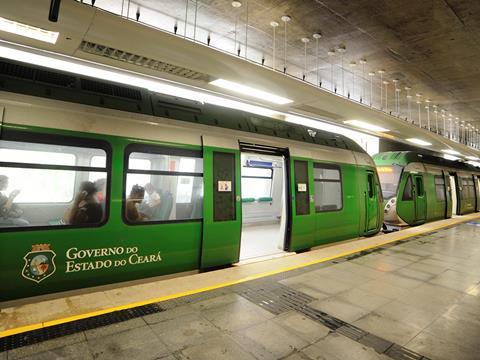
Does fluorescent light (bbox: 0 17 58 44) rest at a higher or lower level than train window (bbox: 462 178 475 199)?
higher

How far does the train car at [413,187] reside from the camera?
33.2 feet

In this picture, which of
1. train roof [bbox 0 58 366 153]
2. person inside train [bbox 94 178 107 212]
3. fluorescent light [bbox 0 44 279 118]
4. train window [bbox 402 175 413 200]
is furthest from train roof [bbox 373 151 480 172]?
person inside train [bbox 94 178 107 212]

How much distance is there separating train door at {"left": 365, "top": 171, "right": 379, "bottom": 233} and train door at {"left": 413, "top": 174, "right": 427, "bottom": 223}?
3.50 meters

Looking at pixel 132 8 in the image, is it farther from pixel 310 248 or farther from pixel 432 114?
pixel 432 114

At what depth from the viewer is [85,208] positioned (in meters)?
3.40

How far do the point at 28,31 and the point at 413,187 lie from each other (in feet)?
37.6

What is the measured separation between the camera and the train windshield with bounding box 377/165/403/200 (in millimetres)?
10172

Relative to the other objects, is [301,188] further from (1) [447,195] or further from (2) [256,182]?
(1) [447,195]

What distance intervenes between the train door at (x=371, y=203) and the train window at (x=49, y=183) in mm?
6657

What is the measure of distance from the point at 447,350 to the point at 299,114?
18.1ft

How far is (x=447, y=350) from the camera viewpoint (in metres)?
2.56

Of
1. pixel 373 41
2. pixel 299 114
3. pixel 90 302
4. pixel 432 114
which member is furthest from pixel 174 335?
pixel 432 114

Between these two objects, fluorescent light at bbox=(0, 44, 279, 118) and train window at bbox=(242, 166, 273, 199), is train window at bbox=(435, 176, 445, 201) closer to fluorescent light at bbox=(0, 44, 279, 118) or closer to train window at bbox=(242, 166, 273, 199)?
train window at bbox=(242, 166, 273, 199)

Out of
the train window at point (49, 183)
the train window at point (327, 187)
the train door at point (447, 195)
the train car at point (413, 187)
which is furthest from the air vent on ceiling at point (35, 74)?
the train door at point (447, 195)
